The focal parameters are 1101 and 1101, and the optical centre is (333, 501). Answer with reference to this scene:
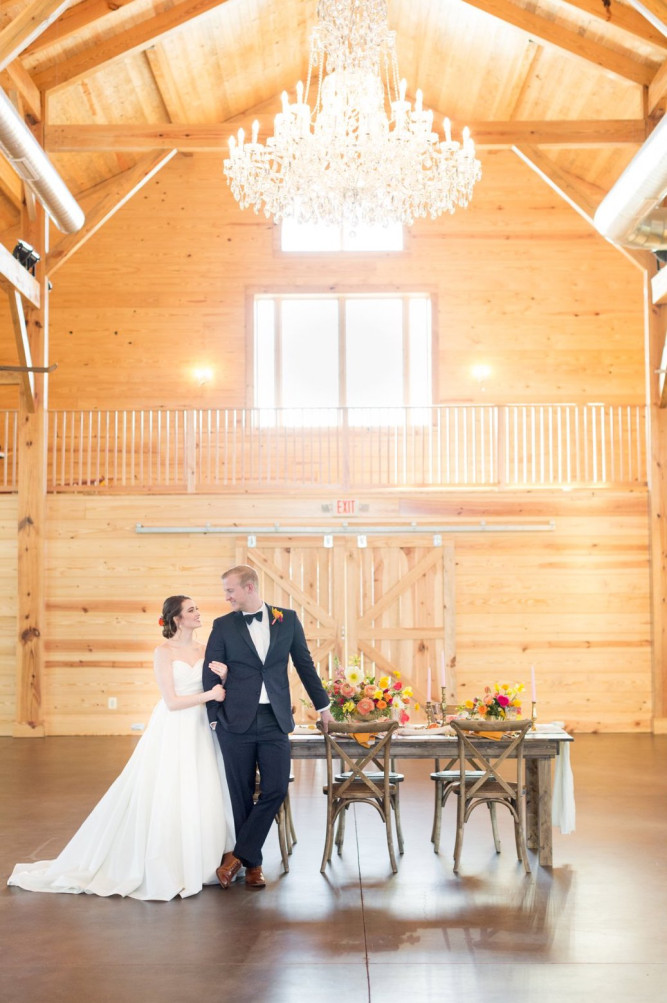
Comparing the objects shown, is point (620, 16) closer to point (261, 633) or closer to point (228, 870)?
point (261, 633)

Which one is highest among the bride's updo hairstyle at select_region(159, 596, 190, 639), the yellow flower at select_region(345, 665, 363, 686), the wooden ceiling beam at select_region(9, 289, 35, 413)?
the wooden ceiling beam at select_region(9, 289, 35, 413)

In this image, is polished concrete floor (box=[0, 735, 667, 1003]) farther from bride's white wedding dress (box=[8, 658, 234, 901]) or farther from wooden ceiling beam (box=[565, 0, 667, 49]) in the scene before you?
wooden ceiling beam (box=[565, 0, 667, 49])

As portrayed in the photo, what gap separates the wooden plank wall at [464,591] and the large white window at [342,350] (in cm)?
276

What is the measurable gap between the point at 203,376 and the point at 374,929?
419 inches

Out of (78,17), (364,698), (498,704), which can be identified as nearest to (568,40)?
(78,17)

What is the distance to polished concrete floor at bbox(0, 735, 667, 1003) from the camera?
4.32 m

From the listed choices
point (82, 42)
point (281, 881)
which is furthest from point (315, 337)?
point (281, 881)

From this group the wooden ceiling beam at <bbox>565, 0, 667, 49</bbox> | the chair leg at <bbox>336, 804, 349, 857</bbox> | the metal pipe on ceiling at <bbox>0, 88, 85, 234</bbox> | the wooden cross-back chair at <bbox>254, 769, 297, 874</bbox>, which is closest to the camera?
the wooden cross-back chair at <bbox>254, 769, 297, 874</bbox>

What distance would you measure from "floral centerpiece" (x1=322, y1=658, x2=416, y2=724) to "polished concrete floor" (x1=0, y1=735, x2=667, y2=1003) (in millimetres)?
845

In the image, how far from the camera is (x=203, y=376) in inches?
585

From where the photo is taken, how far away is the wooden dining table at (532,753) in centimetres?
634

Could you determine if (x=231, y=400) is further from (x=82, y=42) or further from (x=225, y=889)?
(x=225, y=889)

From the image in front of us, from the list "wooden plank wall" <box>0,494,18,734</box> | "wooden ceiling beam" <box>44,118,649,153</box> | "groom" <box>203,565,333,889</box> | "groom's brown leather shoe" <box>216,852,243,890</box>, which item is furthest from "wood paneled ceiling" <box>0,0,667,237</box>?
"groom's brown leather shoe" <box>216,852,243,890</box>

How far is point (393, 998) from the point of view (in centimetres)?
420
